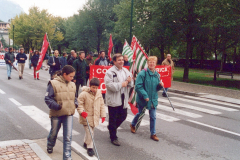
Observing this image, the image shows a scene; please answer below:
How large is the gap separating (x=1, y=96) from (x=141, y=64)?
245 inches

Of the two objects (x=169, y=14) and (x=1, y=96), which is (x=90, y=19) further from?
(x=1, y=96)

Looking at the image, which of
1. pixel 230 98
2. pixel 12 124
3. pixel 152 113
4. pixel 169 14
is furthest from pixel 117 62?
pixel 169 14

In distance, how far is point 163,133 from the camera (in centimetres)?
612

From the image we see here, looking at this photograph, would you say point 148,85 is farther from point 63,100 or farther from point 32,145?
point 32,145

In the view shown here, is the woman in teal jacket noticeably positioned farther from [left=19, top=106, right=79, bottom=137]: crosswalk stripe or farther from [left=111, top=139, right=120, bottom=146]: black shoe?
[left=19, top=106, right=79, bottom=137]: crosswalk stripe

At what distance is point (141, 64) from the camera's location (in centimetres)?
719

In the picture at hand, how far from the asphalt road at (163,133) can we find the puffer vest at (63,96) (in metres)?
1.14

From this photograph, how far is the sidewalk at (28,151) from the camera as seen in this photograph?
4.21 meters

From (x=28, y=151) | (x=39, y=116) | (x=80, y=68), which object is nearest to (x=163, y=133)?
(x=28, y=151)

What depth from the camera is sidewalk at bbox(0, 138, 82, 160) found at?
4.21m

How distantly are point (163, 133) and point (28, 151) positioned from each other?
3229 millimetres

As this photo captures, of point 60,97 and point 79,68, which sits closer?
point 60,97

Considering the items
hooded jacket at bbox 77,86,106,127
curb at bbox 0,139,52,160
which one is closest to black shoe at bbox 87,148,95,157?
hooded jacket at bbox 77,86,106,127

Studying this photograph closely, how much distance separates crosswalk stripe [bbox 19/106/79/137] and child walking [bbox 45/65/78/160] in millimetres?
1560
